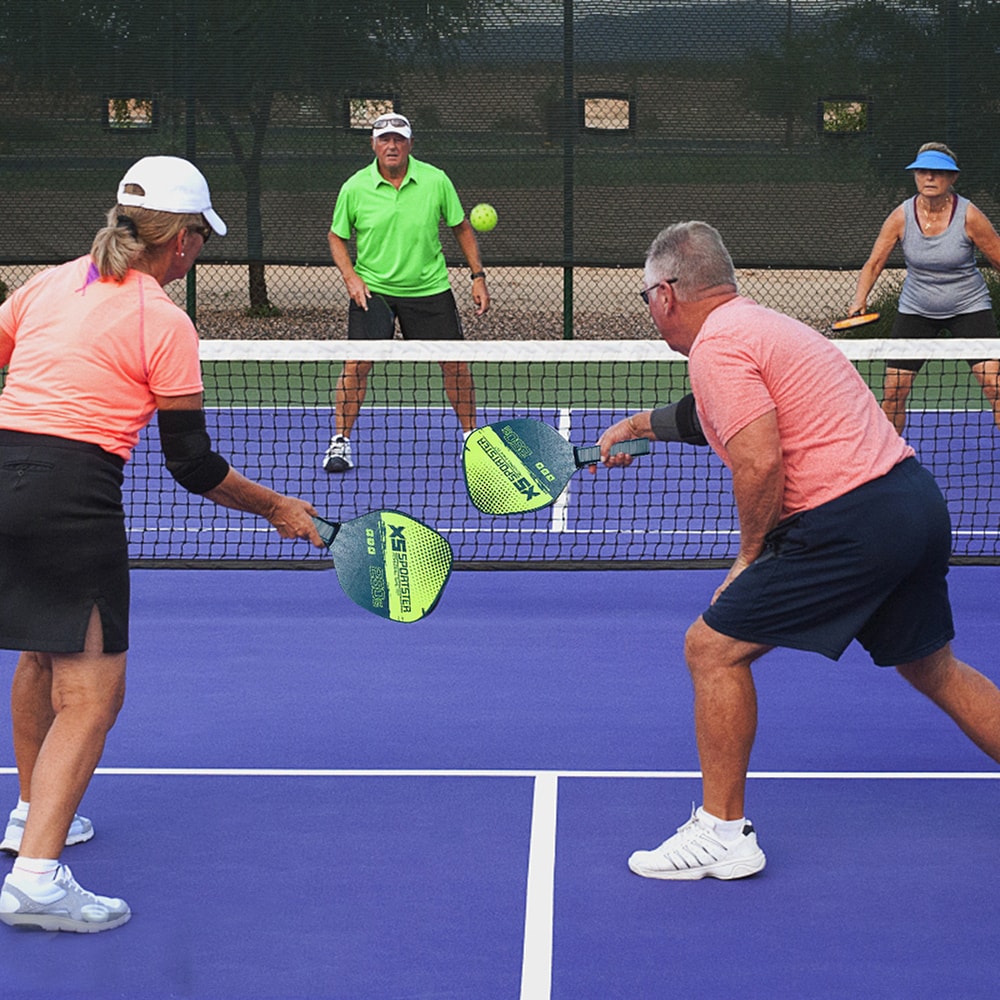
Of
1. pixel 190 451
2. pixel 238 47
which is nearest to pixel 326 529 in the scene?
pixel 190 451

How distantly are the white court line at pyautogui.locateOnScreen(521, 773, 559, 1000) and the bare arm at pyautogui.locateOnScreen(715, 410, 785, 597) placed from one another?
2.69ft

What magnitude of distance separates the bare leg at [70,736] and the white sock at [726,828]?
1.19 m

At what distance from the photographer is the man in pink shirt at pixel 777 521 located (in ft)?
10.6

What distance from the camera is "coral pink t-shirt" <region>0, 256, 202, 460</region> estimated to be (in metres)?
3.12

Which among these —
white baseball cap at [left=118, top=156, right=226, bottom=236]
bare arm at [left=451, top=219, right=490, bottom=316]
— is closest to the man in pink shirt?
white baseball cap at [left=118, top=156, right=226, bottom=236]

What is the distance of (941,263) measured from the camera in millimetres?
7594

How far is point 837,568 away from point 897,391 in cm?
438

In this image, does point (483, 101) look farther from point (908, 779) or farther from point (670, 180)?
point (908, 779)

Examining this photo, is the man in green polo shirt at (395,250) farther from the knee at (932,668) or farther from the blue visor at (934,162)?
the knee at (932,668)

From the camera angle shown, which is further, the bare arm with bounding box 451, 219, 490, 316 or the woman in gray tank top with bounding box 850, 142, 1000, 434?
the bare arm with bounding box 451, 219, 490, 316

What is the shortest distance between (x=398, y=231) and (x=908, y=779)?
4.67 m

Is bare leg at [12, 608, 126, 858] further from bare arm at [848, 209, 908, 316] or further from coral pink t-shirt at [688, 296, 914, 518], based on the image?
bare arm at [848, 209, 908, 316]

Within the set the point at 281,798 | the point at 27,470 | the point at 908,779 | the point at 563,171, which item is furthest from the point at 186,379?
the point at 563,171

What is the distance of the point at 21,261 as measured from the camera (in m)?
11.6
